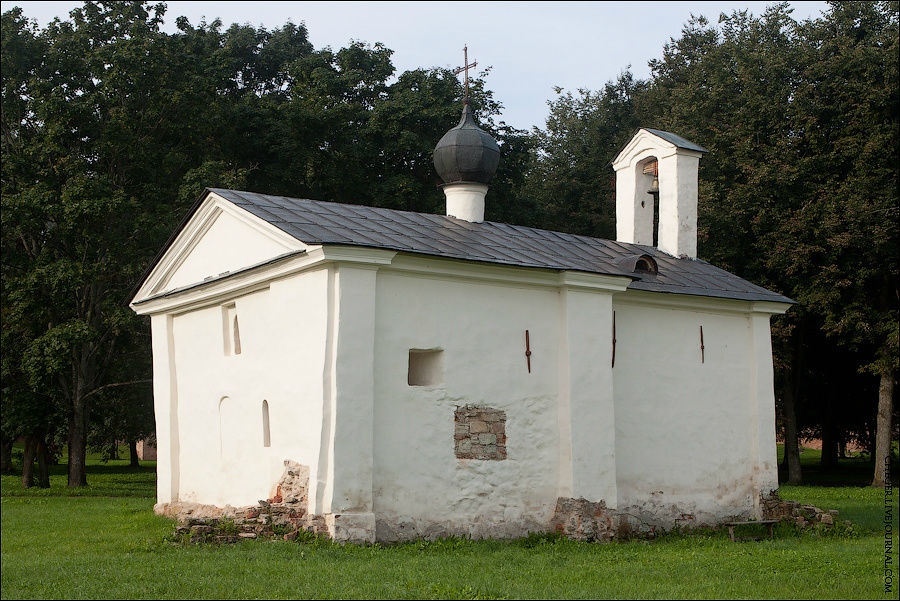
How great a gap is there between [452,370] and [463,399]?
1.14 ft

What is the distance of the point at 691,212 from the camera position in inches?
591

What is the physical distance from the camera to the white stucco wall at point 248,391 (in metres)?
9.87

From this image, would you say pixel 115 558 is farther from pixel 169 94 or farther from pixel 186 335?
pixel 169 94

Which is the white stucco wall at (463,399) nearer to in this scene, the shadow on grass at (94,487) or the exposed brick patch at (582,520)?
the exposed brick patch at (582,520)

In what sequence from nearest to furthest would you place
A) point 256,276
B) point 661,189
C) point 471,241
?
1. point 256,276
2. point 471,241
3. point 661,189

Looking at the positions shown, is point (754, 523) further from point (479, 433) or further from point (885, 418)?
point (885, 418)

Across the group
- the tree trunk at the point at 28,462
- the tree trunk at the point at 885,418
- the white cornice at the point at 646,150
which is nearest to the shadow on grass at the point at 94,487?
the tree trunk at the point at 28,462

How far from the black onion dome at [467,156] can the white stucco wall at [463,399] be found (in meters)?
2.77

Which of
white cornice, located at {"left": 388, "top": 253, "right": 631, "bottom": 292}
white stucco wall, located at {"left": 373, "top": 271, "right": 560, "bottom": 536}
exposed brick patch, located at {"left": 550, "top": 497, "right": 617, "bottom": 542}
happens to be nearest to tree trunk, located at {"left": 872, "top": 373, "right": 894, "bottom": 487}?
white cornice, located at {"left": 388, "top": 253, "right": 631, "bottom": 292}

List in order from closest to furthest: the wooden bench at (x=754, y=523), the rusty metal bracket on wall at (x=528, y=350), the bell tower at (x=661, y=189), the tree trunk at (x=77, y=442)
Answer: the rusty metal bracket on wall at (x=528, y=350) → the wooden bench at (x=754, y=523) → the bell tower at (x=661, y=189) → the tree trunk at (x=77, y=442)

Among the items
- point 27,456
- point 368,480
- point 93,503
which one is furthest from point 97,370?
point 368,480

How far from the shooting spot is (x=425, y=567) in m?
8.36

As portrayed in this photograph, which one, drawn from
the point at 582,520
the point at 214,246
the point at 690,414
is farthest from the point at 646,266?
the point at 214,246

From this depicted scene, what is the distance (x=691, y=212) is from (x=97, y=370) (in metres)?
13.2
